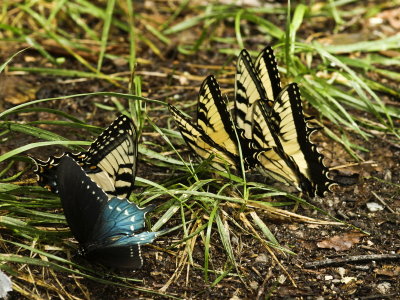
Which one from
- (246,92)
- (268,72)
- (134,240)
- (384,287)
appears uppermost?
(268,72)

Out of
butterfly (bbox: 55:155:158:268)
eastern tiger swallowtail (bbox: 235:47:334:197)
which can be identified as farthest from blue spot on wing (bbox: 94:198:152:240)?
eastern tiger swallowtail (bbox: 235:47:334:197)

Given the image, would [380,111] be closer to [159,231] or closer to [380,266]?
[380,266]

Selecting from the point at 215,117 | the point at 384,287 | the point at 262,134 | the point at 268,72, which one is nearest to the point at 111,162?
the point at 215,117

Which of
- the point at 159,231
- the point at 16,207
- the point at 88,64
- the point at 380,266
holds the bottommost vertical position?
the point at 380,266

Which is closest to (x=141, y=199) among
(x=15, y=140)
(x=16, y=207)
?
(x=16, y=207)

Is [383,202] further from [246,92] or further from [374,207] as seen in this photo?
[246,92]

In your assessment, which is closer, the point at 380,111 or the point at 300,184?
the point at 300,184

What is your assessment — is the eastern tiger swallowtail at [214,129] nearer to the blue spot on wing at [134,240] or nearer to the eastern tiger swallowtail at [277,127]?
the eastern tiger swallowtail at [277,127]
